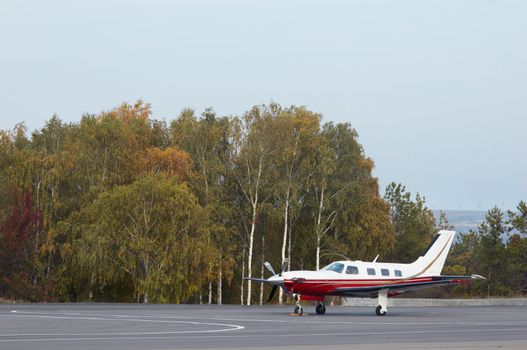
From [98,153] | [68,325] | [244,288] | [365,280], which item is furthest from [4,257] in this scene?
[68,325]

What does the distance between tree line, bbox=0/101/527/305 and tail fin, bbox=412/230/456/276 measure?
22.7 m

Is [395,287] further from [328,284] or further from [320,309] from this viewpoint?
[320,309]

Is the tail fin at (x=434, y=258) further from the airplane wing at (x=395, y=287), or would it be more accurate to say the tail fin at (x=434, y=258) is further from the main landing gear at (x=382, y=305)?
the main landing gear at (x=382, y=305)

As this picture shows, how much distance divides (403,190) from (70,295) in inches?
1279

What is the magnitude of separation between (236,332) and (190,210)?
1554 inches

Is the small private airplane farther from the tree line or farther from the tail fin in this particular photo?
the tree line

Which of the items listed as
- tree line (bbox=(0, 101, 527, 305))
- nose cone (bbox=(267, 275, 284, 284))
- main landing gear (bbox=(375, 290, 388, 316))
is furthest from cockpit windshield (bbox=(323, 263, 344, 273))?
tree line (bbox=(0, 101, 527, 305))

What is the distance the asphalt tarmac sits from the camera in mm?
23312

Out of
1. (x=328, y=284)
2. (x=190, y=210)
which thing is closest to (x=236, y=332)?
(x=328, y=284)

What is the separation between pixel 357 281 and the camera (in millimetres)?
43781

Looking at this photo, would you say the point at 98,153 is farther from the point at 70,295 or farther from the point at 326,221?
the point at 326,221

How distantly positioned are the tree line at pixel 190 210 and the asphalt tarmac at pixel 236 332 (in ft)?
89.1

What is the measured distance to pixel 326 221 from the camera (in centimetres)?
7794

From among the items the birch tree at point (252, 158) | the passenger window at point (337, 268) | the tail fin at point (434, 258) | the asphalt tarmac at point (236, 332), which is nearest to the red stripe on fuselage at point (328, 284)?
the passenger window at point (337, 268)
